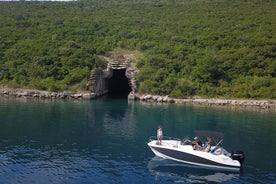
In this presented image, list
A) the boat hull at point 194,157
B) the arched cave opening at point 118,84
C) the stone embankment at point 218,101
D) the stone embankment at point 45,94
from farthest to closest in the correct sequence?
1. the arched cave opening at point 118,84
2. the stone embankment at point 45,94
3. the stone embankment at point 218,101
4. the boat hull at point 194,157

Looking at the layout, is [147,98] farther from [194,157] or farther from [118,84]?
[194,157]

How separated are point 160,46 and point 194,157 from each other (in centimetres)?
5295

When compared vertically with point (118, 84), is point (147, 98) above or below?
below

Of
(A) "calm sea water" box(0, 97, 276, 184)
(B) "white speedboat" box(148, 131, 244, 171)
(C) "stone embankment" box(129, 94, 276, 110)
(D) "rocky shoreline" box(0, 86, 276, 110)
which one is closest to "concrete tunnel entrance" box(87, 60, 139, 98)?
(D) "rocky shoreline" box(0, 86, 276, 110)

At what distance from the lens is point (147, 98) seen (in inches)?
2267

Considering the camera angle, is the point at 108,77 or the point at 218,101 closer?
the point at 218,101

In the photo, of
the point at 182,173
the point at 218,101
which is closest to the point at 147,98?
the point at 218,101

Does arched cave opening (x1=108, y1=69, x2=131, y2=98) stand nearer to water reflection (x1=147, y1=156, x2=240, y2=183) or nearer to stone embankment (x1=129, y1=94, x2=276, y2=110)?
stone embankment (x1=129, y1=94, x2=276, y2=110)

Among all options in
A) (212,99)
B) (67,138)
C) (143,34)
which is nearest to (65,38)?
(143,34)

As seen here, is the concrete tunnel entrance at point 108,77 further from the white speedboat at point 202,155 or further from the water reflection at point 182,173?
the water reflection at point 182,173

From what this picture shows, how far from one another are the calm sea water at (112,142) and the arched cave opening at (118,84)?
2300 centimetres

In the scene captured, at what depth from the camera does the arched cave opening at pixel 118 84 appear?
70.1m

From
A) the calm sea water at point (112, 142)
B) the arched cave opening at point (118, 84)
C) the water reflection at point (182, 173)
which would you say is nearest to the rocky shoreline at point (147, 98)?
the calm sea water at point (112, 142)

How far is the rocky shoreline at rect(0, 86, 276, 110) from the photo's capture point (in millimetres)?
53100
